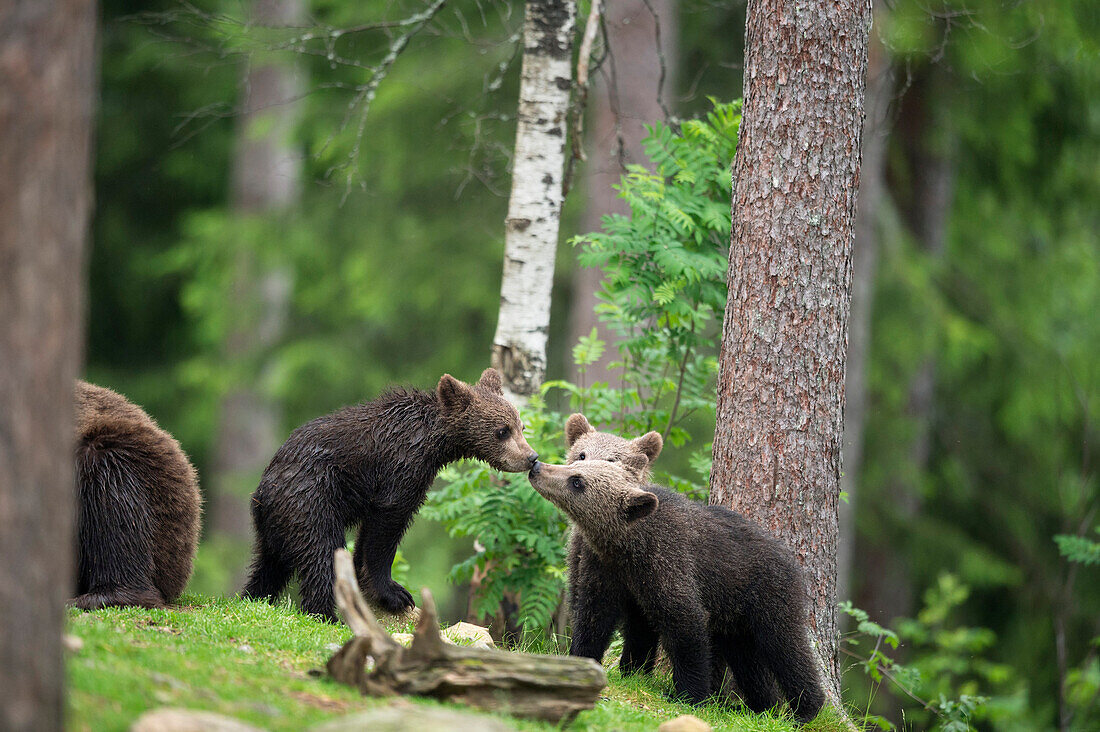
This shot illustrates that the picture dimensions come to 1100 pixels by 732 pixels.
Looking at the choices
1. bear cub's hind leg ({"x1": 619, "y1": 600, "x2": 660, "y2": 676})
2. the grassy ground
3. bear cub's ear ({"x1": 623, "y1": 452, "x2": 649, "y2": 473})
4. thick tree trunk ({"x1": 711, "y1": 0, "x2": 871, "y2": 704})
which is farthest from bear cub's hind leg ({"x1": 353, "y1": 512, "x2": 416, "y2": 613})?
thick tree trunk ({"x1": 711, "y1": 0, "x2": 871, "y2": 704})

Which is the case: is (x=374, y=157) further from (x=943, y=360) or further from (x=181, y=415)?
(x=943, y=360)

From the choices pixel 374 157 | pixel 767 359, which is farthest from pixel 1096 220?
pixel 767 359

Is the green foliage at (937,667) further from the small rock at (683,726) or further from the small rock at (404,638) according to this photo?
the small rock at (404,638)

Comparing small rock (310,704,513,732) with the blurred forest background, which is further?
the blurred forest background

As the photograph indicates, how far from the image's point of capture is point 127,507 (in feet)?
19.0

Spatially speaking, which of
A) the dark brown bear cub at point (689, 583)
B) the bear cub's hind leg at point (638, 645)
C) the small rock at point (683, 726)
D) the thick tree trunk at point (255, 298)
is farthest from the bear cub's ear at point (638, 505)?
the thick tree trunk at point (255, 298)

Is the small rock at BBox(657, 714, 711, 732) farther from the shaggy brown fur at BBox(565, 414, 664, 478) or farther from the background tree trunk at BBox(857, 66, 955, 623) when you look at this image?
the background tree trunk at BBox(857, 66, 955, 623)

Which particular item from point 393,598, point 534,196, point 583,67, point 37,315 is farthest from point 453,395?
point 37,315

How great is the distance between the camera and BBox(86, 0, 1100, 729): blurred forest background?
44.2 feet

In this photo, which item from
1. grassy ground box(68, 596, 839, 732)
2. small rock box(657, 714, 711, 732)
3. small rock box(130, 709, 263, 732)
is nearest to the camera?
small rock box(130, 709, 263, 732)

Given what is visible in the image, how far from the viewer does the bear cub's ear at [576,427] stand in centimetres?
759

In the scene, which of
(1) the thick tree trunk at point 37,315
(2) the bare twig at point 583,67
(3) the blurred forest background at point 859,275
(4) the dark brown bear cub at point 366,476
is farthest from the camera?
(3) the blurred forest background at point 859,275

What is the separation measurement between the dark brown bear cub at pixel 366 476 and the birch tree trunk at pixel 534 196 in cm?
177

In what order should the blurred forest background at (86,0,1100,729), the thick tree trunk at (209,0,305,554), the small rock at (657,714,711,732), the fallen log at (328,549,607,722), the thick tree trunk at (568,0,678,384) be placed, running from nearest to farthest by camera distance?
Answer: the fallen log at (328,549,607,722) < the small rock at (657,714,711,732) < the thick tree trunk at (568,0,678,384) < the blurred forest background at (86,0,1100,729) < the thick tree trunk at (209,0,305,554)
